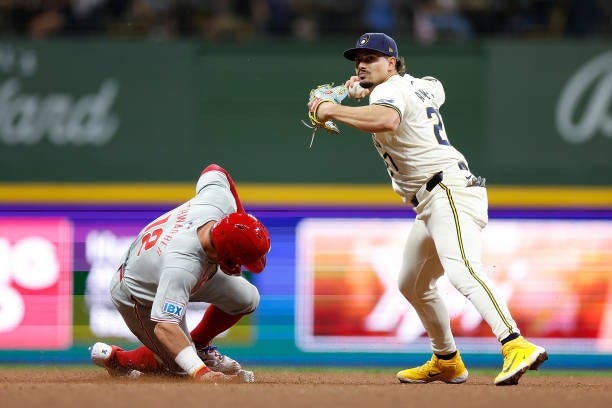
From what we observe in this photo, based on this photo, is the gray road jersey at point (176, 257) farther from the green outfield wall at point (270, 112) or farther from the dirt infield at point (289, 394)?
the green outfield wall at point (270, 112)

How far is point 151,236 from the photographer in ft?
21.5

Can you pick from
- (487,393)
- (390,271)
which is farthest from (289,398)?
(390,271)

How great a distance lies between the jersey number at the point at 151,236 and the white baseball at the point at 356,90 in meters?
1.25

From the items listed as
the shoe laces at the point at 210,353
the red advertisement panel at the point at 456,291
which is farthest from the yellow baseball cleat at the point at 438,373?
the red advertisement panel at the point at 456,291

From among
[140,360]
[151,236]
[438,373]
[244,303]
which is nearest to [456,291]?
[438,373]

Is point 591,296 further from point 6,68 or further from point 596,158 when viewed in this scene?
point 6,68

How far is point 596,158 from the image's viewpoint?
11500mm

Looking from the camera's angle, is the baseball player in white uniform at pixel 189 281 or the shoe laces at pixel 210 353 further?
the shoe laces at pixel 210 353

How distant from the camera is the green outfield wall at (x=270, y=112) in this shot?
11.5 metres

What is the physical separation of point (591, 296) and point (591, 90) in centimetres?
298

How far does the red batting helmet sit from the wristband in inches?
19.7

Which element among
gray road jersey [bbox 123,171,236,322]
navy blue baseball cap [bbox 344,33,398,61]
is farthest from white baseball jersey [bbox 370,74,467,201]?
gray road jersey [bbox 123,171,236,322]

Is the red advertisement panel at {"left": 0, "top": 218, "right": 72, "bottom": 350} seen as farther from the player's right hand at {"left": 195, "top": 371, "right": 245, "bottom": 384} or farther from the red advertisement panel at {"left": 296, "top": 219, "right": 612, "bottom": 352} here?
the player's right hand at {"left": 195, "top": 371, "right": 245, "bottom": 384}

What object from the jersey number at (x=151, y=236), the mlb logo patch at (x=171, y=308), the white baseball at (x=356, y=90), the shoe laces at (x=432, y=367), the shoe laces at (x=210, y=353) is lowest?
the shoe laces at (x=210, y=353)
